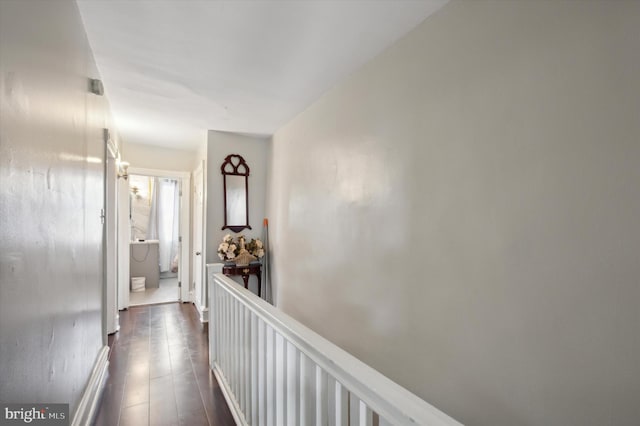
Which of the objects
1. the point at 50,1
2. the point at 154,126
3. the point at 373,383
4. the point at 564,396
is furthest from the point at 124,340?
the point at 564,396

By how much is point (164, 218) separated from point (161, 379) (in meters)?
5.25

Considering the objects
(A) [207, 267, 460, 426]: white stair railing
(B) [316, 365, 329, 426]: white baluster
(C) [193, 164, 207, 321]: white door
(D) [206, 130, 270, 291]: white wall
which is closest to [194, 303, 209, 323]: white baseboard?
(C) [193, 164, 207, 321]: white door

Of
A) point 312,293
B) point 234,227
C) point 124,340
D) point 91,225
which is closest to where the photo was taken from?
point 91,225

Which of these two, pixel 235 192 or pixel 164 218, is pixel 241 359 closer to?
pixel 235 192

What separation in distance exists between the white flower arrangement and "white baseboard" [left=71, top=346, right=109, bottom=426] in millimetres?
1435

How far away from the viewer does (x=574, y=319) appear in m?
1.12

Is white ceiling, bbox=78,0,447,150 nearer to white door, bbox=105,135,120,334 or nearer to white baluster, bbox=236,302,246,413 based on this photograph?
white door, bbox=105,135,120,334

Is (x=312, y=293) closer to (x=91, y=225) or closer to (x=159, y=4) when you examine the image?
(x=91, y=225)

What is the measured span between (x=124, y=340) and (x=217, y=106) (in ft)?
8.78

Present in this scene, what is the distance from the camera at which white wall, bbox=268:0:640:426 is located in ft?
3.39

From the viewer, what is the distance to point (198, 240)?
14.8ft

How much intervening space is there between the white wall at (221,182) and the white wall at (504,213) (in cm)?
213

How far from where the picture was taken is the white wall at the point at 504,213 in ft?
3.39

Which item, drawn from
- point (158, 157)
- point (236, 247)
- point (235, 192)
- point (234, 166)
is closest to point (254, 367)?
point (236, 247)
